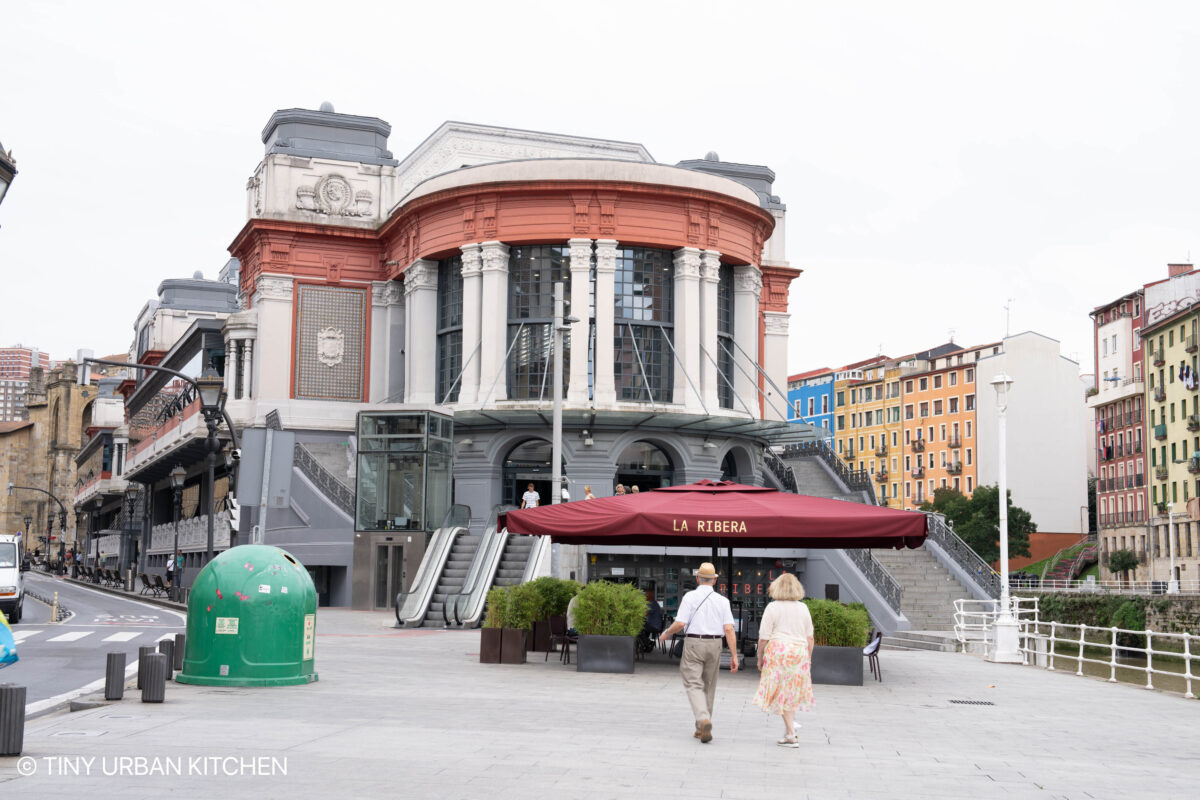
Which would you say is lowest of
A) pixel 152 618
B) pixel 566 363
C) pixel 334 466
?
pixel 152 618

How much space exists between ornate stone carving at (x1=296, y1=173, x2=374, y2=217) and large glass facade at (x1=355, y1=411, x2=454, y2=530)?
1475 cm

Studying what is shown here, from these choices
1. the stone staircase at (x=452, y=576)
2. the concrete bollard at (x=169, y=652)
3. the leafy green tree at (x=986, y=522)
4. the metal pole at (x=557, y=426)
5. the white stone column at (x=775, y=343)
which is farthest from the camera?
the leafy green tree at (x=986, y=522)

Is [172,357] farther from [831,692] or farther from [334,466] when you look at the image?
[831,692]

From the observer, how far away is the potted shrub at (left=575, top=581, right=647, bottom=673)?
66.6 feet

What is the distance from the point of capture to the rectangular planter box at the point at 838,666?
1959cm

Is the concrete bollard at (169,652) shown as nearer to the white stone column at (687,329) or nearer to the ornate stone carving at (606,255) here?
the white stone column at (687,329)

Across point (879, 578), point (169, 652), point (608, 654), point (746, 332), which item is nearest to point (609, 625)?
point (608, 654)

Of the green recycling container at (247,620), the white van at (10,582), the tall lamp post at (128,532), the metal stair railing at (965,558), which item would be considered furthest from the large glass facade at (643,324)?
the tall lamp post at (128,532)

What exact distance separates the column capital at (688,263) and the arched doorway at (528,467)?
7.46m

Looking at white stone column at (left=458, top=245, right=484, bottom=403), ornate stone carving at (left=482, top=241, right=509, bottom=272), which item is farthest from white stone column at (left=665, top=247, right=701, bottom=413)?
white stone column at (left=458, top=245, right=484, bottom=403)

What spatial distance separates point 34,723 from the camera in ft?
43.0

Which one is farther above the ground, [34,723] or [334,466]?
[334,466]

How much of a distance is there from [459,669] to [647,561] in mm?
17522

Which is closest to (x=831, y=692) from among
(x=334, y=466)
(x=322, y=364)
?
(x=334, y=466)
